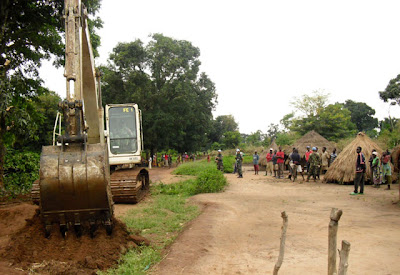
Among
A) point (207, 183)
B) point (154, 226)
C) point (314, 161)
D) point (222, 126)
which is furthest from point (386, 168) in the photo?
point (222, 126)

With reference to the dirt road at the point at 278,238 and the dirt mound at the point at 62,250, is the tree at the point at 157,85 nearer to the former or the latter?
the dirt road at the point at 278,238

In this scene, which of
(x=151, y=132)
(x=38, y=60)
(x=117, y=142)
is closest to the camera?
(x=117, y=142)

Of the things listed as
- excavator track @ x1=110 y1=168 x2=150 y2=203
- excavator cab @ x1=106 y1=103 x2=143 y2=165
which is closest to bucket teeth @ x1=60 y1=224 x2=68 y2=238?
excavator track @ x1=110 y1=168 x2=150 y2=203

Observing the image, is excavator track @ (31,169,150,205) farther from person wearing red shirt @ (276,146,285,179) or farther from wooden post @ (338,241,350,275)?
person wearing red shirt @ (276,146,285,179)

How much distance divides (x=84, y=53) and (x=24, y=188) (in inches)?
357

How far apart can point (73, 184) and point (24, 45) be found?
10629mm

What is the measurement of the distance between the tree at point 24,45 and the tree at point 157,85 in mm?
21809

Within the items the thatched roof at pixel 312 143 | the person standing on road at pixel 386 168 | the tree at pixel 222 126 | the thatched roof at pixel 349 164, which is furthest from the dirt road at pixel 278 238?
the tree at pixel 222 126

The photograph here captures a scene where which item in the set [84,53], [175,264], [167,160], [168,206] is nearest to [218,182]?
[168,206]

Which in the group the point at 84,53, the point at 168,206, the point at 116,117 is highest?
the point at 84,53

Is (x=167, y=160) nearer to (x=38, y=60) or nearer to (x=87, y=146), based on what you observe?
(x=38, y=60)

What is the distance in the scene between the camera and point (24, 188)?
47.6 feet

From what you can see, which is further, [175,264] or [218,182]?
[218,182]

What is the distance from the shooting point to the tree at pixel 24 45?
11820 millimetres
